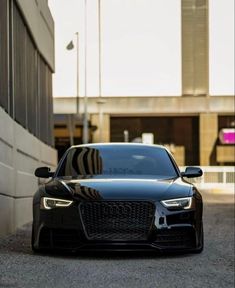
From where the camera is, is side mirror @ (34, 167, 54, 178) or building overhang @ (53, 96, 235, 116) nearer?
side mirror @ (34, 167, 54, 178)

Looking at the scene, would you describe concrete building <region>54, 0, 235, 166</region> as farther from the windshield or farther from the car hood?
the car hood

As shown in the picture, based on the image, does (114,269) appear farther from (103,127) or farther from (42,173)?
(103,127)

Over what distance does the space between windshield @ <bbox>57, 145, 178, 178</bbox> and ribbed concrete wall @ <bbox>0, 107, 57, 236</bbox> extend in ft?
6.80

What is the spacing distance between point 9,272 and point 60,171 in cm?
268

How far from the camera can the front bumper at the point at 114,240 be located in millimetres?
8586

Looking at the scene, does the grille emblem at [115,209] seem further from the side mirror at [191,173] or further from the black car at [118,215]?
the side mirror at [191,173]

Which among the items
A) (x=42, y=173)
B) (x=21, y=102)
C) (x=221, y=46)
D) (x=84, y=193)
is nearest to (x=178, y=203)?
(x=84, y=193)

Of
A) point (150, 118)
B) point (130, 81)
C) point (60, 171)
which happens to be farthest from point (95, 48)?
point (60, 171)

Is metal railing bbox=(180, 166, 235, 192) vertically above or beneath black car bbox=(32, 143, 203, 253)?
beneath

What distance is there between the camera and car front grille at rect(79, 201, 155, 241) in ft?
28.2

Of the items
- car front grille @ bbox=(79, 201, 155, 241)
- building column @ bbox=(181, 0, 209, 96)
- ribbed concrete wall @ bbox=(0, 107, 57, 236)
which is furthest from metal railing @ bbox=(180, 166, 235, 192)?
car front grille @ bbox=(79, 201, 155, 241)

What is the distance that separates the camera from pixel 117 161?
10.2 m

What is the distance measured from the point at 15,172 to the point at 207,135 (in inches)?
1288

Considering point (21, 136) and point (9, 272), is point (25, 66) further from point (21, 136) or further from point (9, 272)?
point (9, 272)
